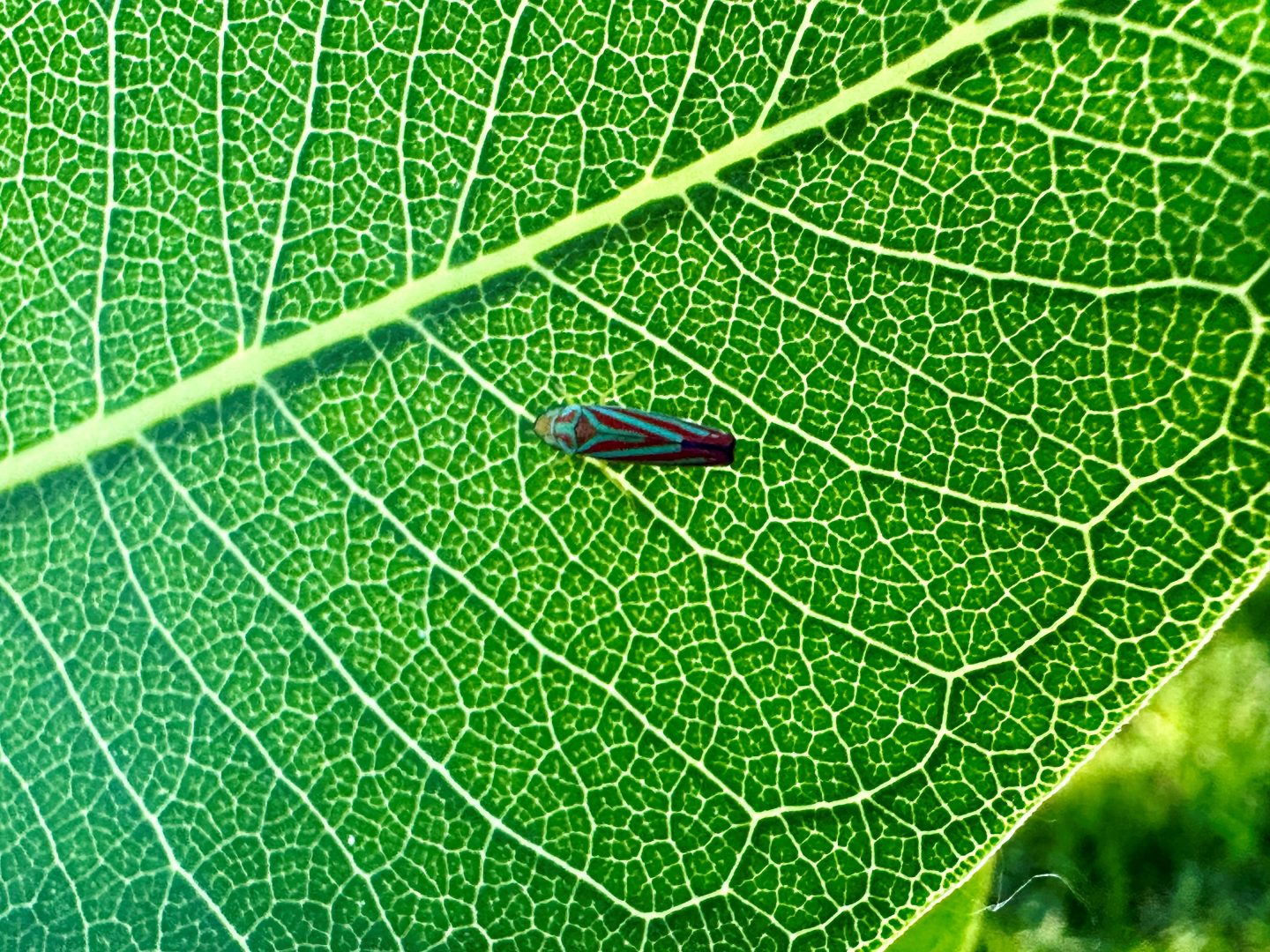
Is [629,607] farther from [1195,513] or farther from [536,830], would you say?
[1195,513]

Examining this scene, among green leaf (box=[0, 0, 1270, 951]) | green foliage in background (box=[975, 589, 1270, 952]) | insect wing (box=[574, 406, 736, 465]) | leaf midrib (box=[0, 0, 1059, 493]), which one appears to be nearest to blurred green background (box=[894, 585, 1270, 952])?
green foliage in background (box=[975, 589, 1270, 952])

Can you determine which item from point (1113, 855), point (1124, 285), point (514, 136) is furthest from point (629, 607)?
point (1113, 855)

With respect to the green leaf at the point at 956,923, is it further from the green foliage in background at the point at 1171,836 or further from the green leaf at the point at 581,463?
the green leaf at the point at 581,463

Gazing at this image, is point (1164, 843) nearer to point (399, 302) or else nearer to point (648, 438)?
point (648, 438)

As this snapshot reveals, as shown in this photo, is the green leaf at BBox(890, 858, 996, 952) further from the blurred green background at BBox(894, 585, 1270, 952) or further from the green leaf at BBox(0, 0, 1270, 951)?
the green leaf at BBox(0, 0, 1270, 951)

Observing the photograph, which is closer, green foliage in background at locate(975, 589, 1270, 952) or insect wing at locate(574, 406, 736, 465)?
insect wing at locate(574, 406, 736, 465)

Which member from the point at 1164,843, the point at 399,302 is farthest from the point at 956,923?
the point at 399,302
